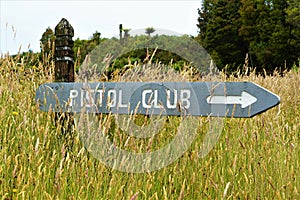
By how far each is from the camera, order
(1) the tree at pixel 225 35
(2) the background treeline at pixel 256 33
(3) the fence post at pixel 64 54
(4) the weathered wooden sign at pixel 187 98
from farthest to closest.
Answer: (1) the tree at pixel 225 35
(2) the background treeline at pixel 256 33
(3) the fence post at pixel 64 54
(4) the weathered wooden sign at pixel 187 98

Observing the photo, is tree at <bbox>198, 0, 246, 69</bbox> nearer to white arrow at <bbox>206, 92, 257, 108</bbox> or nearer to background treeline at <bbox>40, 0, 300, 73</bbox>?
background treeline at <bbox>40, 0, 300, 73</bbox>

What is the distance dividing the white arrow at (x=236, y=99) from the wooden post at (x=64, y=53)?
1175 mm

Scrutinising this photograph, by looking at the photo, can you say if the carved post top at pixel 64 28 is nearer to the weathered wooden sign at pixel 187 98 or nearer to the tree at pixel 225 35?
the weathered wooden sign at pixel 187 98

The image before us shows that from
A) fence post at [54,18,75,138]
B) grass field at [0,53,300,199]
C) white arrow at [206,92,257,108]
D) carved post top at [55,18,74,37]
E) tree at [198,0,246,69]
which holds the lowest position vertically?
grass field at [0,53,300,199]

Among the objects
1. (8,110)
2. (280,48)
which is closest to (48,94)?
(8,110)

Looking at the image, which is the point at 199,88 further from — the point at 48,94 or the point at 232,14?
the point at 232,14

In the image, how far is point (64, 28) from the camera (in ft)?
9.85

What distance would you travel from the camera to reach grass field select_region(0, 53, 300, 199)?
1.51 m

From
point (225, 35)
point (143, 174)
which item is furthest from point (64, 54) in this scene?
point (225, 35)

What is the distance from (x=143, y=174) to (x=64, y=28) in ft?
4.99

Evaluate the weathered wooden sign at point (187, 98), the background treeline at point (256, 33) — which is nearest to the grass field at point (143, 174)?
the weathered wooden sign at point (187, 98)

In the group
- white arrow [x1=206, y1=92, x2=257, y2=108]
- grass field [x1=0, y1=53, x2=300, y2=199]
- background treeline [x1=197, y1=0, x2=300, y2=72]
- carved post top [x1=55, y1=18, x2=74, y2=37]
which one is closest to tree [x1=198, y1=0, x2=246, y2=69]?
background treeline [x1=197, y1=0, x2=300, y2=72]

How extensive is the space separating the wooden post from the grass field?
1.00 feet

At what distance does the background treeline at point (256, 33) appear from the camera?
18.9m
